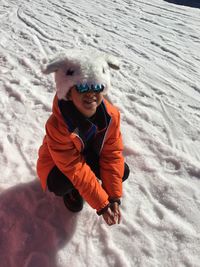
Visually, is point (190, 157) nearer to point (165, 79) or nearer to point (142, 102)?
point (142, 102)

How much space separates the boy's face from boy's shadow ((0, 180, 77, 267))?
75cm

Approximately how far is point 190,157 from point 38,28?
3418 millimetres

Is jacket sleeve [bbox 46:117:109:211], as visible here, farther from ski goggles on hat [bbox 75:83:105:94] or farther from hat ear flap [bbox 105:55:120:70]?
hat ear flap [bbox 105:55:120:70]

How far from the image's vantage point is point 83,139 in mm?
1890

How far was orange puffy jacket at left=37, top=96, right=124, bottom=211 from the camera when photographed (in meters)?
1.82

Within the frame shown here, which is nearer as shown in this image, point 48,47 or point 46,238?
point 46,238

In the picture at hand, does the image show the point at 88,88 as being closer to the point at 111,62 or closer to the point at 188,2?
the point at 111,62

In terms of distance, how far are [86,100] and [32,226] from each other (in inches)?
34.2

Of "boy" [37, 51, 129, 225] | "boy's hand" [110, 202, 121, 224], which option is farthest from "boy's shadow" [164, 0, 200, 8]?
"boy's hand" [110, 202, 121, 224]

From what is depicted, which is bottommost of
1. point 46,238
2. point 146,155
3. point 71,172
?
point 46,238

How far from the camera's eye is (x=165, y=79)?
379cm

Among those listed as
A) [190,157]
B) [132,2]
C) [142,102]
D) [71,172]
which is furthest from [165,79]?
[132,2]

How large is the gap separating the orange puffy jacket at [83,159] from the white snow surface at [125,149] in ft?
1.09

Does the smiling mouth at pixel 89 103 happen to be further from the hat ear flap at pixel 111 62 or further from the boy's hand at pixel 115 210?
the boy's hand at pixel 115 210
